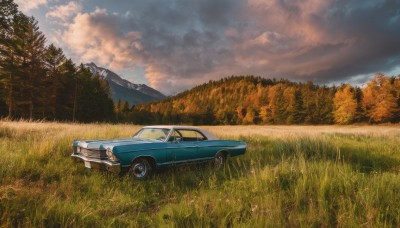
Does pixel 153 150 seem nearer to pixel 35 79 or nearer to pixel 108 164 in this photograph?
pixel 108 164

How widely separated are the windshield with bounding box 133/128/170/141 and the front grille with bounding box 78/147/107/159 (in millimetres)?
1618

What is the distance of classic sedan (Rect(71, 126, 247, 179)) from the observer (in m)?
6.90

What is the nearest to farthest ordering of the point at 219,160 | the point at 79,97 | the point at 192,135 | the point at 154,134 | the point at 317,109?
1. the point at 154,134
2. the point at 192,135
3. the point at 219,160
4. the point at 79,97
5. the point at 317,109

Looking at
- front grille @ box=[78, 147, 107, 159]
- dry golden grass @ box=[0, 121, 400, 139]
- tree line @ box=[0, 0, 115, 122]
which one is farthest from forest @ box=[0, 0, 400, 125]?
front grille @ box=[78, 147, 107, 159]

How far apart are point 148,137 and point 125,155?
158 cm

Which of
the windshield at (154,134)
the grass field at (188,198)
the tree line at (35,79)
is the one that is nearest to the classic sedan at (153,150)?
the windshield at (154,134)

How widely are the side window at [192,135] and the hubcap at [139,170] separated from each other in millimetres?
1968

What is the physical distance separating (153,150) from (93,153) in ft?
4.96

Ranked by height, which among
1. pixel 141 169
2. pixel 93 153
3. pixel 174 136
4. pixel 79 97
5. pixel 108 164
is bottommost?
pixel 141 169

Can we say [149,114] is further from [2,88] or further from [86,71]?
[2,88]

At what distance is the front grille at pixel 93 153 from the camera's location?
7.00 m

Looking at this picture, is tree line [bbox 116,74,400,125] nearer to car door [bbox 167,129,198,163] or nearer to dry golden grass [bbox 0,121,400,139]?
dry golden grass [bbox 0,121,400,139]

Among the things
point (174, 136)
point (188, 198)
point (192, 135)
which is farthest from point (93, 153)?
point (188, 198)

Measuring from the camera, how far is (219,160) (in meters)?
9.51
